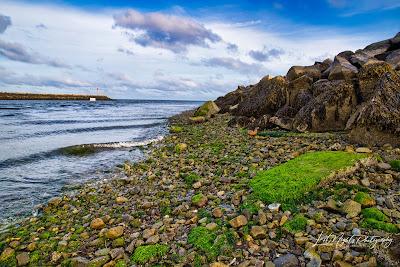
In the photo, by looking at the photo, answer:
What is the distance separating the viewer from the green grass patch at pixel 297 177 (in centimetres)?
709

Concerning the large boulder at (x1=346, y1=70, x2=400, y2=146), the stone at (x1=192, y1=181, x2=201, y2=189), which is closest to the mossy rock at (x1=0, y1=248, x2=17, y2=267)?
the stone at (x1=192, y1=181, x2=201, y2=189)

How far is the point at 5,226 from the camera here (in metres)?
8.03

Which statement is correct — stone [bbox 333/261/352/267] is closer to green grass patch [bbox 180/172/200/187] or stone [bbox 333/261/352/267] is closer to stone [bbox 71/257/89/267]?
stone [bbox 71/257/89/267]

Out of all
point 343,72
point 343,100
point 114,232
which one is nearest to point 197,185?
point 114,232

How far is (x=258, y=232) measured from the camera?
19.0 ft

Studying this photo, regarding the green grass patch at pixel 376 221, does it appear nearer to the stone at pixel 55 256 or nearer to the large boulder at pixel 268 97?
the stone at pixel 55 256

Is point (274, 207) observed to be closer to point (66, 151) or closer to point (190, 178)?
point (190, 178)

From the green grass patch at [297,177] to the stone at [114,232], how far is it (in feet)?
10.3

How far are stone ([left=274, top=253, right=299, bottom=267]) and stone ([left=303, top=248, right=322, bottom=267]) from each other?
7.2 inches

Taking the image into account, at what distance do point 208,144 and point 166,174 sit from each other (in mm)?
5277

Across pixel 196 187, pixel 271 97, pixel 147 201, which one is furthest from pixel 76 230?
pixel 271 97

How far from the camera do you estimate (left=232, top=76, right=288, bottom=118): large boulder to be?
67.5 feet

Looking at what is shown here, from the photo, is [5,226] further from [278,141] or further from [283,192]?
[278,141]

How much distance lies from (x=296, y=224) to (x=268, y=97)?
52.3 ft
